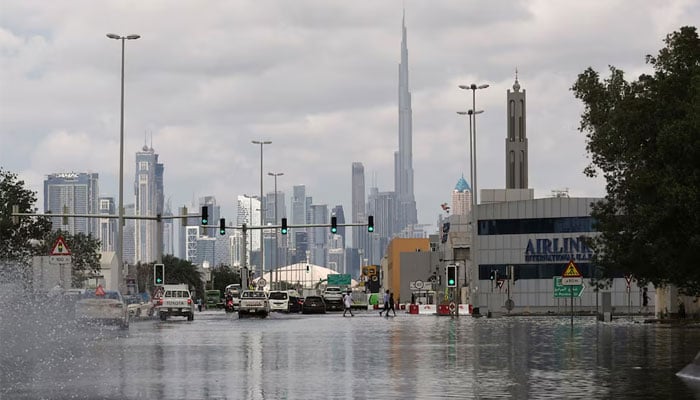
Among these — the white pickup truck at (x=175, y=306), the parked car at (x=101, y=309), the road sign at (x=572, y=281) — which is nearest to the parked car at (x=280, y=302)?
the white pickup truck at (x=175, y=306)

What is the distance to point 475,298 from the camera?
80938 millimetres

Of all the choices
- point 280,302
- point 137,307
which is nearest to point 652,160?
point 137,307

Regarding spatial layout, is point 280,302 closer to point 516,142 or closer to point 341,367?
point 516,142

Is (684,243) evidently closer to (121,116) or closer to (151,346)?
(151,346)

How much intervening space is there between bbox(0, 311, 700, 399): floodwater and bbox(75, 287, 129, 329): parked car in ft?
29.5

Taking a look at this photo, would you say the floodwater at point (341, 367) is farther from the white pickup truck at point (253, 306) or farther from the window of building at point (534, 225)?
the window of building at point (534, 225)

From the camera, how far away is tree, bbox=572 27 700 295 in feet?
130

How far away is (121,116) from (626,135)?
101 feet

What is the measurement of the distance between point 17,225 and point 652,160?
134 feet

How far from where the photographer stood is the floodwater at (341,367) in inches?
707

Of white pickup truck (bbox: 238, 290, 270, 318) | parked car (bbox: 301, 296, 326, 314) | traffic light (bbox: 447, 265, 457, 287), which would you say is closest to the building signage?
parked car (bbox: 301, 296, 326, 314)

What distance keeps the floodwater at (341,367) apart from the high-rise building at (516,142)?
402 feet

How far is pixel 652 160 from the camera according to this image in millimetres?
43250

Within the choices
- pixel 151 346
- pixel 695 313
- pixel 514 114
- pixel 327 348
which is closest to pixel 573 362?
pixel 327 348
